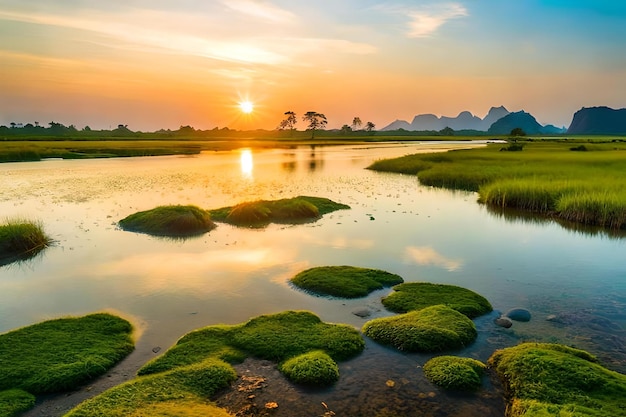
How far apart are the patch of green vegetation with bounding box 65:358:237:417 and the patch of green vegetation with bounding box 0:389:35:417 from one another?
1.39 metres

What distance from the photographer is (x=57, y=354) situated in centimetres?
1190

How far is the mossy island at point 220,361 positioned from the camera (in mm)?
9602

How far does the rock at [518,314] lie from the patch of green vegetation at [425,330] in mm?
1791

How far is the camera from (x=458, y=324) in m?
13.7

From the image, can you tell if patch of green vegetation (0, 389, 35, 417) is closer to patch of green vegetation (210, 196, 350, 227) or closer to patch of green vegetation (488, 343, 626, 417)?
patch of green vegetation (488, 343, 626, 417)

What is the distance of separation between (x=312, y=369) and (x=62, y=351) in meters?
7.18

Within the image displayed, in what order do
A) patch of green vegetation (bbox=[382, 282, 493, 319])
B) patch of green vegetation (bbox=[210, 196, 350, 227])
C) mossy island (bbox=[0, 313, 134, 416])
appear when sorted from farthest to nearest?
patch of green vegetation (bbox=[210, 196, 350, 227])
patch of green vegetation (bbox=[382, 282, 493, 319])
mossy island (bbox=[0, 313, 134, 416])

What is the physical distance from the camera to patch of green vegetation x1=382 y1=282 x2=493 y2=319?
15188mm

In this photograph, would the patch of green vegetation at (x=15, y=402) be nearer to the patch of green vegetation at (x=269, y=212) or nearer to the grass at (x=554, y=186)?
the patch of green vegetation at (x=269, y=212)

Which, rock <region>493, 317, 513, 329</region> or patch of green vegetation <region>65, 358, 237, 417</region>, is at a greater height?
patch of green vegetation <region>65, 358, 237, 417</region>

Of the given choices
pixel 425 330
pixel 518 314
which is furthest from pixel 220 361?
pixel 518 314

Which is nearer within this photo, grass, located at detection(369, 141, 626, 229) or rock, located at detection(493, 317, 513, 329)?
rock, located at detection(493, 317, 513, 329)

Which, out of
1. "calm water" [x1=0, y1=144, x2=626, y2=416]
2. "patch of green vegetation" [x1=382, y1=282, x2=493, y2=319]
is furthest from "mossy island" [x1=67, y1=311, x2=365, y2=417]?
"patch of green vegetation" [x1=382, y1=282, x2=493, y2=319]

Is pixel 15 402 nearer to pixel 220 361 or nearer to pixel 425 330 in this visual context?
pixel 220 361
